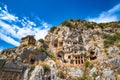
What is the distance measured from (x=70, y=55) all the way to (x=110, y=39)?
65.5 feet

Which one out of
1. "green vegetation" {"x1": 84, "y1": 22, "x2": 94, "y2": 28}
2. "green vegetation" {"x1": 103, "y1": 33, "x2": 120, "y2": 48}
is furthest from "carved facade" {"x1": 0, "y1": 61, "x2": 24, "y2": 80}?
"green vegetation" {"x1": 84, "y1": 22, "x2": 94, "y2": 28}

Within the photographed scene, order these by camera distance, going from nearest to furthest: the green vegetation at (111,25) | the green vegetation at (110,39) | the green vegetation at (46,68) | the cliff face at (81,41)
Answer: the green vegetation at (46,68)
the cliff face at (81,41)
the green vegetation at (110,39)
the green vegetation at (111,25)

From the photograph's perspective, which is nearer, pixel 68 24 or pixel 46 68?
pixel 46 68

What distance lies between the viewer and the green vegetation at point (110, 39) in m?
65.4

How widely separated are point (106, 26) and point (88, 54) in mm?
25601

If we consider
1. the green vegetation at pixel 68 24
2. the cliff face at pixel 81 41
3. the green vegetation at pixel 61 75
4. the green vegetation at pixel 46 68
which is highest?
the green vegetation at pixel 68 24

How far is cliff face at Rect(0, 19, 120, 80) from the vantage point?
1876 inches

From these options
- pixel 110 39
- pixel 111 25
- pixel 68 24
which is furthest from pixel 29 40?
pixel 111 25

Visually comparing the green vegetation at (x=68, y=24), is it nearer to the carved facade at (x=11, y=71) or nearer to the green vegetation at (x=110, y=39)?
the green vegetation at (x=110, y=39)

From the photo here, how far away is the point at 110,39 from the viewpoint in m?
68.1

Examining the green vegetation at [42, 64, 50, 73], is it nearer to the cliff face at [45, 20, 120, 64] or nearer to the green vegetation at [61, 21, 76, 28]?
the cliff face at [45, 20, 120, 64]

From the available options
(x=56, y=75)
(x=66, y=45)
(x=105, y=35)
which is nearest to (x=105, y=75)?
(x=56, y=75)

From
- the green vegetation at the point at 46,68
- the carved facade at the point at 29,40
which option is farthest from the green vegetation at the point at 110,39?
the carved facade at the point at 29,40

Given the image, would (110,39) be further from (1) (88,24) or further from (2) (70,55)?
(2) (70,55)
